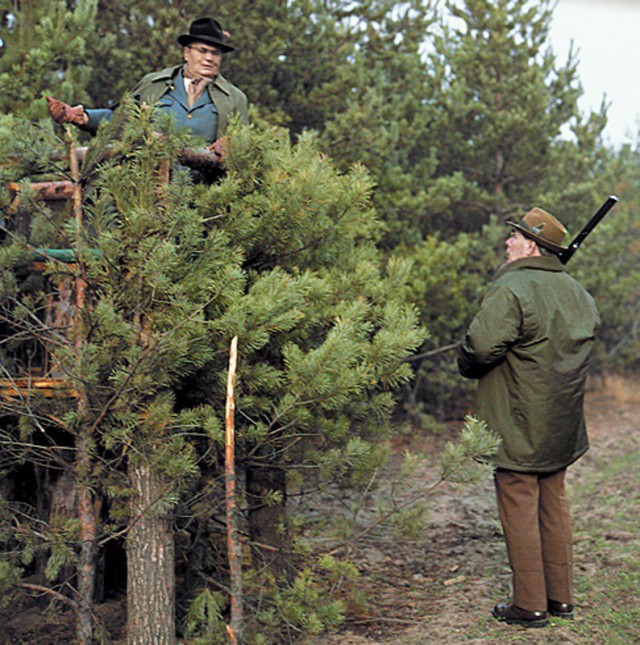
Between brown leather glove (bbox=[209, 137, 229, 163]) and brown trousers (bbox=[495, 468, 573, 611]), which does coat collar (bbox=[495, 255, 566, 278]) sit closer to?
brown trousers (bbox=[495, 468, 573, 611])

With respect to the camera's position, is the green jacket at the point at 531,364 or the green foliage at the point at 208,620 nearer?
the green foliage at the point at 208,620

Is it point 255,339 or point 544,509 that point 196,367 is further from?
point 544,509

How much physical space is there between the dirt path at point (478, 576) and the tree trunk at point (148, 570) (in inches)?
36.5

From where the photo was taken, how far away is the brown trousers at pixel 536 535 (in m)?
3.78

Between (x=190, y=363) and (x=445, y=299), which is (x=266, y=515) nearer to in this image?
(x=190, y=363)

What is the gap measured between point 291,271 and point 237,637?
172 cm

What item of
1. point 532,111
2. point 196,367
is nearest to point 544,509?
point 196,367

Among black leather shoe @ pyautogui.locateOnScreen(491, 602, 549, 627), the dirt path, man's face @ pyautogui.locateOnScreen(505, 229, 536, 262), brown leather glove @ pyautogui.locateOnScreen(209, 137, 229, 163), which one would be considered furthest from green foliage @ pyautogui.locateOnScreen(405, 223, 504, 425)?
brown leather glove @ pyautogui.locateOnScreen(209, 137, 229, 163)

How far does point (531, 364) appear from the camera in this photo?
12.3 feet

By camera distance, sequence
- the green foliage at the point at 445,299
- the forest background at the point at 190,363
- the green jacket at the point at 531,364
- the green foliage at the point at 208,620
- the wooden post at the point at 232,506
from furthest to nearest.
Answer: the green foliage at the point at 445,299, the green jacket at the point at 531,364, the green foliage at the point at 208,620, the forest background at the point at 190,363, the wooden post at the point at 232,506

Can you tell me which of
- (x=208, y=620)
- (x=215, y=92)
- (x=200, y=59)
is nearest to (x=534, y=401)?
(x=208, y=620)

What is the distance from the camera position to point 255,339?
9.80 ft

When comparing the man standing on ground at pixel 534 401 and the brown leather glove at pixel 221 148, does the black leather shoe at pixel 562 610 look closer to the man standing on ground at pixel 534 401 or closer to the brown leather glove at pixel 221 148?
the man standing on ground at pixel 534 401

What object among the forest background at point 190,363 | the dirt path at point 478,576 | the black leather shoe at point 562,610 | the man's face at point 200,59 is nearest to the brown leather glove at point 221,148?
the forest background at point 190,363
